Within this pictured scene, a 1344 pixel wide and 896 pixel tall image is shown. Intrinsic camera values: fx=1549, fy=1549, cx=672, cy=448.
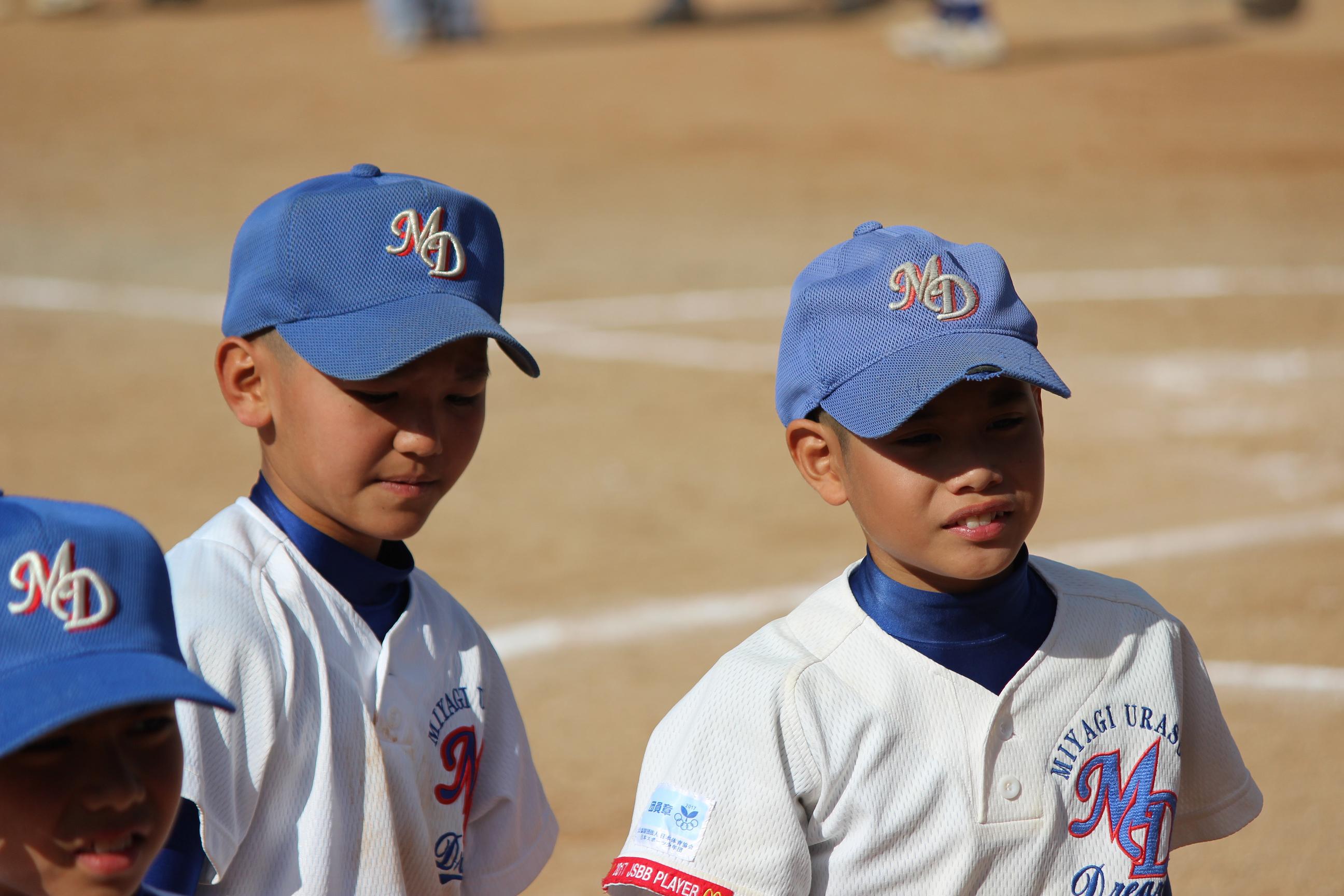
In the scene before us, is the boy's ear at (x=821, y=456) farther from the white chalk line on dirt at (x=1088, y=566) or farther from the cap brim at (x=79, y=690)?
the white chalk line on dirt at (x=1088, y=566)

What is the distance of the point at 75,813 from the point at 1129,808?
A: 1339 mm

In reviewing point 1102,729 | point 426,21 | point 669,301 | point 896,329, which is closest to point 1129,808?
point 1102,729

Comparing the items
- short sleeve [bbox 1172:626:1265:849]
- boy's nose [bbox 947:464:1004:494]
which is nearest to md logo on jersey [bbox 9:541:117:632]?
boy's nose [bbox 947:464:1004:494]

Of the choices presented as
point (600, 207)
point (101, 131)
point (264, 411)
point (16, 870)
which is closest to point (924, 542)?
point (264, 411)

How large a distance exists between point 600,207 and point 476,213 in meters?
8.56

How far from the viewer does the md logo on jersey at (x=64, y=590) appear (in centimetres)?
147

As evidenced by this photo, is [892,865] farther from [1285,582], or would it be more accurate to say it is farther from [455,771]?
[1285,582]

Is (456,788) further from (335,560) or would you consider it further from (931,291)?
(931,291)

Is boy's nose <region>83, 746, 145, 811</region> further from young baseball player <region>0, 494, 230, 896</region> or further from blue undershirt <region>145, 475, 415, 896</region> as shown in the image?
blue undershirt <region>145, 475, 415, 896</region>

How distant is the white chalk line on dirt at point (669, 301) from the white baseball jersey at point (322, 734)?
5.52m

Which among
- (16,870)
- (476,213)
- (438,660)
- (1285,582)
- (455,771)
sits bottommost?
(1285,582)

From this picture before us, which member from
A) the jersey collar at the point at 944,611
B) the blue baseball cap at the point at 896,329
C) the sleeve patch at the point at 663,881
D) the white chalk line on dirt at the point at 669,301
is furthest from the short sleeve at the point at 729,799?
the white chalk line on dirt at the point at 669,301

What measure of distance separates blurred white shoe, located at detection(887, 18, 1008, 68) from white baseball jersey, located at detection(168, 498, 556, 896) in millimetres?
13312

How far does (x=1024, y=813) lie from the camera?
2.01 meters
